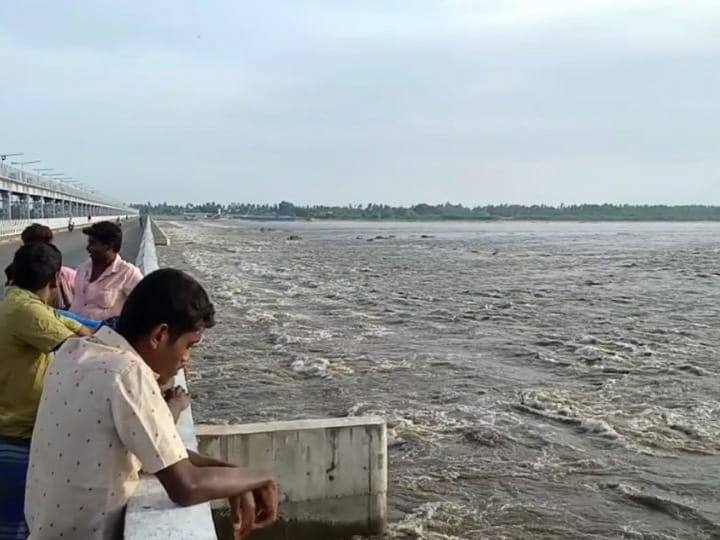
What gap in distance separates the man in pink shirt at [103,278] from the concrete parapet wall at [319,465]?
1.18 m

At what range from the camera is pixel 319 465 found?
5.77 m

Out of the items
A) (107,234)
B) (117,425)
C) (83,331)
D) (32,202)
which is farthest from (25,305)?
(32,202)

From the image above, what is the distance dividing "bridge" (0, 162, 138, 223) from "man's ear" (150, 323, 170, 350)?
56.3 meters

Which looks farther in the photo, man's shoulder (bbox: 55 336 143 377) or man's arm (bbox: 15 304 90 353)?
man's arm (bbox: 15 304 90 353)

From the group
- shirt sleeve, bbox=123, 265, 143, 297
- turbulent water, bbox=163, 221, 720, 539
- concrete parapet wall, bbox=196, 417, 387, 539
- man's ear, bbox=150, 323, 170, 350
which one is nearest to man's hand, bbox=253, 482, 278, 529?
man's ear, bbox=150, 323, 170, 350

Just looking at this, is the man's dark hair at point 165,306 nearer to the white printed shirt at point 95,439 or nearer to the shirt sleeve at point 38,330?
the white printed shirt at point 95,439

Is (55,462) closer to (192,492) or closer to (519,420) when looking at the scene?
(192,492)

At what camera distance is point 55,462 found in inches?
104

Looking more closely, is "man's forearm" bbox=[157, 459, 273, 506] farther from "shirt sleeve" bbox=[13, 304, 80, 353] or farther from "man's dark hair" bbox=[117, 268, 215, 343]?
"shirt sleeve" bbox=[13, 304, 80, 353]

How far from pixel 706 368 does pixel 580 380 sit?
2.53 m

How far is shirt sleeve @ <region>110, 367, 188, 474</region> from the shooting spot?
8.15 feet

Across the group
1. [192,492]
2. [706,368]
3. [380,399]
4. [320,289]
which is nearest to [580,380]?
[706,368]

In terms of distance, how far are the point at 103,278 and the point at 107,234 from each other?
37 centimetres

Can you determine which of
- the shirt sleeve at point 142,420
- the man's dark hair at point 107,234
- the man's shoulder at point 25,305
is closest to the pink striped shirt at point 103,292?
the man's dark hair at point 107,234
